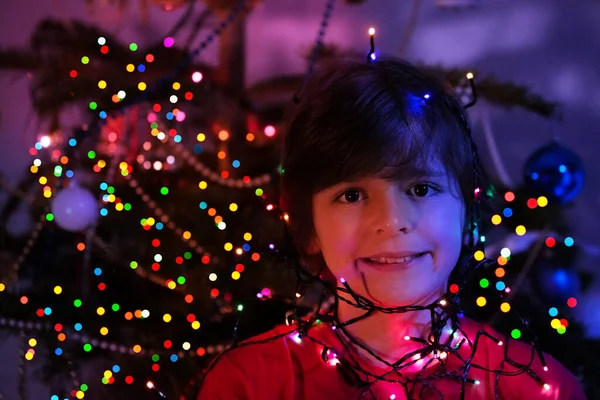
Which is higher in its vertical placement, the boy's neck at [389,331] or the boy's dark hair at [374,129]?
the boy's dark hair at [374,129]

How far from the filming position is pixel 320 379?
757 mm

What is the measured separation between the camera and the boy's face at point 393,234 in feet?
2.19

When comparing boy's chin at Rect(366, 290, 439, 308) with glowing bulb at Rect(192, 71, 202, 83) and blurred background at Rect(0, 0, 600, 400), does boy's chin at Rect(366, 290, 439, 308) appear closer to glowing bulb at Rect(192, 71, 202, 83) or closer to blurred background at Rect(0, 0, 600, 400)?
blurred background at Rect(0, 0, 600, 400)

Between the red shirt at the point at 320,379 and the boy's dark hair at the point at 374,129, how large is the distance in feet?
0.55

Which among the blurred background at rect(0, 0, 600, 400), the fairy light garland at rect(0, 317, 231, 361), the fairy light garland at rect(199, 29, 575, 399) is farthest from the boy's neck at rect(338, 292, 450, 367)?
the fairy light garland at rect(0, 317, 231, 361)

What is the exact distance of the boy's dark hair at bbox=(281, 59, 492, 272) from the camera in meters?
0.67

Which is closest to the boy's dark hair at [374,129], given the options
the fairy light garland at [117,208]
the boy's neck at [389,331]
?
the boy's neck at [389,331]

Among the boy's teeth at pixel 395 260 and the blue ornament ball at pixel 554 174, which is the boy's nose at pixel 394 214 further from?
the blue ornament ball at pixel 554 174

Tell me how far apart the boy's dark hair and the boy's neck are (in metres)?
0.13

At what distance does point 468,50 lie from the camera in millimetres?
1462

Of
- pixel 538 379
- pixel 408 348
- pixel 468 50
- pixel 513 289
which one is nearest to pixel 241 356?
pixel 408 348

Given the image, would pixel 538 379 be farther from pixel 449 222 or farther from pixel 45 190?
pixel 45 190

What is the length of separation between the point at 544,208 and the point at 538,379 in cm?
43

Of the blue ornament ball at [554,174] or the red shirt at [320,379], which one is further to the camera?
the blue ornament ball at [554,174]
